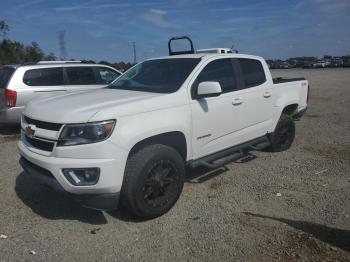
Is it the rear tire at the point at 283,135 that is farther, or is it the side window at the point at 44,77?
the side window at the point at 44,77

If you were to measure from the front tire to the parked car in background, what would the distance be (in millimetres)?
4403

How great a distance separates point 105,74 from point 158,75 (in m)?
5.55

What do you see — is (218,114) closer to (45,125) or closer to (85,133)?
(85,133)

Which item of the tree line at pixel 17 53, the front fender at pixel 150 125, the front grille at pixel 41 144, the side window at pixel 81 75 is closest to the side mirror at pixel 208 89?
the front fender at pixel 150 125

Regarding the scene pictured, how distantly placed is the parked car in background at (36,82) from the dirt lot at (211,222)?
8.95ft

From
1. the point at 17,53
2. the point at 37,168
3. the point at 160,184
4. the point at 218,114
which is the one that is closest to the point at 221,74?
the point at 218,114

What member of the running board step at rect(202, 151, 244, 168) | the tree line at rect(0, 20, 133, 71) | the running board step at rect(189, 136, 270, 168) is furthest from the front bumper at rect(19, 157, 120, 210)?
the tree line at rect(0, 20, 133, 71)

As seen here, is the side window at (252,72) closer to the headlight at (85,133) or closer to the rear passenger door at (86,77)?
the headlight at (85,133)

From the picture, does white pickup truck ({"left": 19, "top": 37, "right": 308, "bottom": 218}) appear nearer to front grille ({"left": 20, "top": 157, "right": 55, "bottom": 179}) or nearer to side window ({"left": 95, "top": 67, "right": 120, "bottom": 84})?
front grille ({"left": 20, "top": 157, "right": 55, "bottom": 179})

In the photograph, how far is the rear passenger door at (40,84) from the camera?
870cm

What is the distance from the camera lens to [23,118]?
4629 millimetres

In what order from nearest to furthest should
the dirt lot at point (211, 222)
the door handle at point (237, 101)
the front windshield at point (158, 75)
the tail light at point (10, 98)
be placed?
1. the dirt lot at point (211, 222)
2. the front windshield at point (158, 75)
3. the door handle at point (237, 101)
4. the tail light at point (10, 98)

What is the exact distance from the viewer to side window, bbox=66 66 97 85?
380 inches

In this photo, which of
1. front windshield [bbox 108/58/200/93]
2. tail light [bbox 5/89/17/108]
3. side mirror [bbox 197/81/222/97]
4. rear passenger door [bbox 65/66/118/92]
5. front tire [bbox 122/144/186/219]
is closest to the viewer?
front tire [bbox 122/144/186/219]
